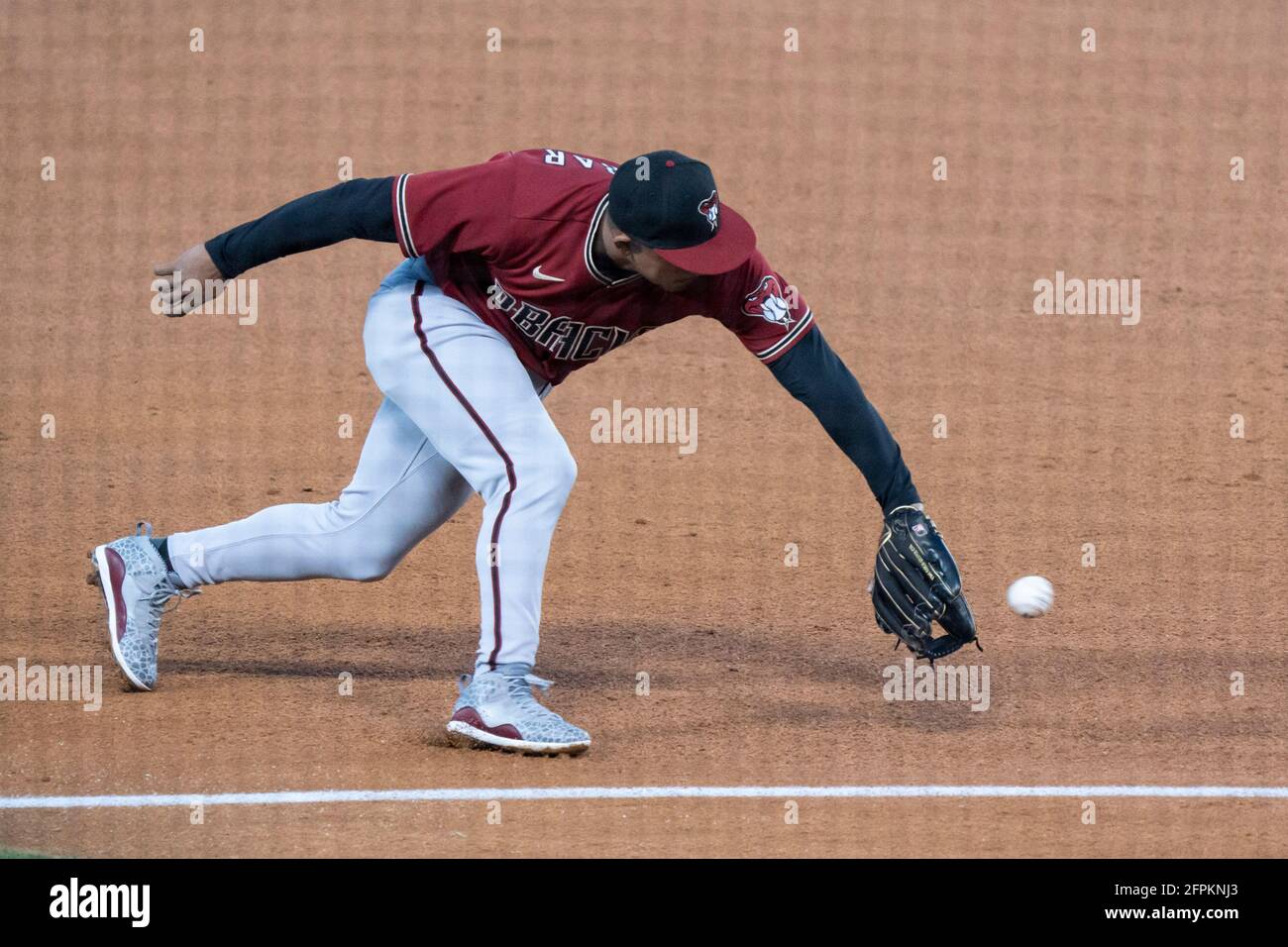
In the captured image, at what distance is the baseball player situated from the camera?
450 centimetres

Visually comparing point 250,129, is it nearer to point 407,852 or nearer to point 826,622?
point 826,622

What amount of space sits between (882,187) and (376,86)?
11.8ft

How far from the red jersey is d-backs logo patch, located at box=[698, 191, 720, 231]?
0.55 ft

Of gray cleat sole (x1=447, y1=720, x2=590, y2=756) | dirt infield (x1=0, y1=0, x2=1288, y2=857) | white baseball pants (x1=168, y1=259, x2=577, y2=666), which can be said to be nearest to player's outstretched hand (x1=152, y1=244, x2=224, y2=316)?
white baseball pants (x1=168, y1=259, x2=577, y2=666)

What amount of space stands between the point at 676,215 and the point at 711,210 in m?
0.14

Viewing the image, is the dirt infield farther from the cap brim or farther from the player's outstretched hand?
the cap brim

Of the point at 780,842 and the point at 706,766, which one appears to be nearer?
the point at 780,842

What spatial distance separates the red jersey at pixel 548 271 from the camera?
4516mm

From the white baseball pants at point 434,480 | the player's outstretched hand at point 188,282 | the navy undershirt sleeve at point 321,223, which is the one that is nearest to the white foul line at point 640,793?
the white baseball pants at point 434,480

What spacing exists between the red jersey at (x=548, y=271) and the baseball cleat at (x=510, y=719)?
2.66ft

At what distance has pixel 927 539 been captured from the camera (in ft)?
15.8

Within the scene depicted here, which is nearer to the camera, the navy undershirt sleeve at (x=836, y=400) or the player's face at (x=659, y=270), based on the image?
the player's face at (x=659, y=270)

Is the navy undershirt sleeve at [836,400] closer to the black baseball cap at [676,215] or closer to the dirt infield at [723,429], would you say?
the black baseball cap at [676,215]

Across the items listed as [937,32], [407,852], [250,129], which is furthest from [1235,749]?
[937,32]
